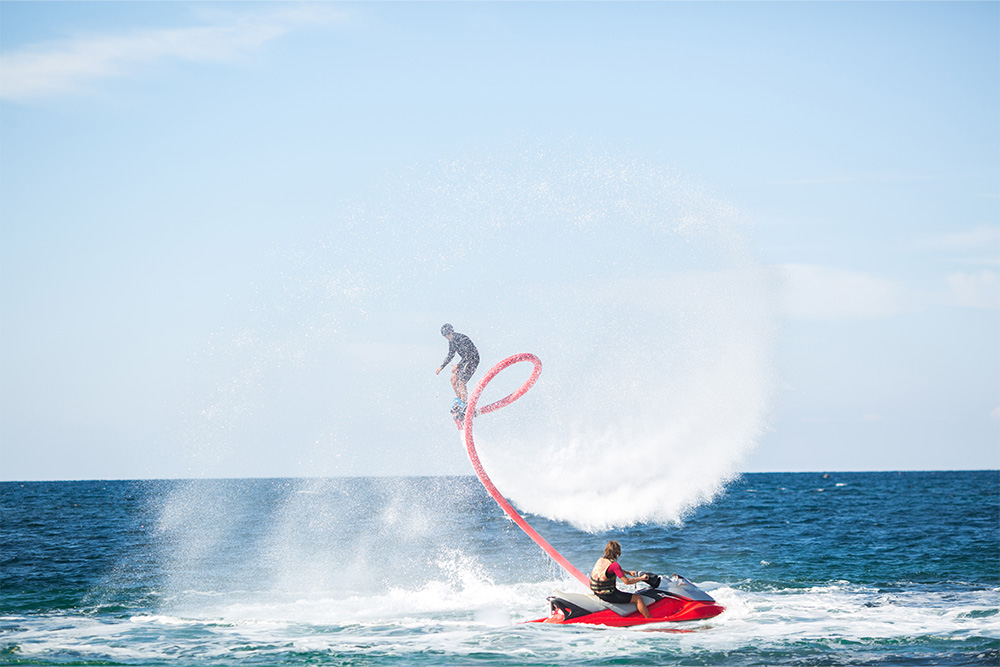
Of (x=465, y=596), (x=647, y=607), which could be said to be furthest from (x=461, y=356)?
(x=465, y=596)

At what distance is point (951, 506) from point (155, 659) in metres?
76.1

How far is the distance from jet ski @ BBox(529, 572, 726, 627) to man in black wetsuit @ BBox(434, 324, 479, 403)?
17.4 ft

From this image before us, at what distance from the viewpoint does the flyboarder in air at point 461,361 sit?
1998 centimetres

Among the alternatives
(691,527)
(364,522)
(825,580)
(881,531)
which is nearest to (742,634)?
(825,580)

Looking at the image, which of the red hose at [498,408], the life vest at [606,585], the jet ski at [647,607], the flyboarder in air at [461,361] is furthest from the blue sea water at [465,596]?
the flyboarder in air at [461,361]

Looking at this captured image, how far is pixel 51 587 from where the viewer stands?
2831 centimetres

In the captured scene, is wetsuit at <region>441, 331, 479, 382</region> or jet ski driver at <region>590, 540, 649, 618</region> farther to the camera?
wetsuit at <region>441, 331, 479, 382</region>

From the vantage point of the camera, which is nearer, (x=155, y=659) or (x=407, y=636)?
(x=155, y=659)

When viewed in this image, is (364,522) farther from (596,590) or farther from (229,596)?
(596,590)

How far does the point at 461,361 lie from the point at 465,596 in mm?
8184

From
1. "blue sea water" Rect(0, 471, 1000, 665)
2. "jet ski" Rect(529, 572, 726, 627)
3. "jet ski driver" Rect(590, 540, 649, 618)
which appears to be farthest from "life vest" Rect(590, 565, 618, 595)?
"blue sea water" Rect(0, 471, 1000, 665)

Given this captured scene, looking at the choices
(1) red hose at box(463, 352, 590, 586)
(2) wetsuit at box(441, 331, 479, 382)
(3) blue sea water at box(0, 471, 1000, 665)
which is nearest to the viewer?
(3) blue sea water at box(0, 471, 1000, 665)

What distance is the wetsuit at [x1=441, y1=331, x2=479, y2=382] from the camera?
20.1 meters

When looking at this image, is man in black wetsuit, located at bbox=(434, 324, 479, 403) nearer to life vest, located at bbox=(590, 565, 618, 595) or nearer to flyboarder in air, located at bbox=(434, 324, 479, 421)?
flyboarder in air, located at bbox=(434, 324, 479, 421)
